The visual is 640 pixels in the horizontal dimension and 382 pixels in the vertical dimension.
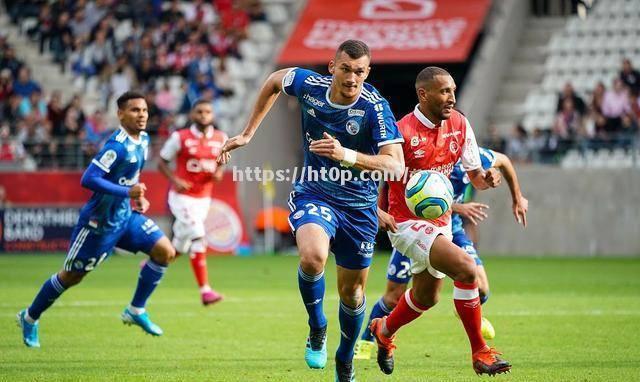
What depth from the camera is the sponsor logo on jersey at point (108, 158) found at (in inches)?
460

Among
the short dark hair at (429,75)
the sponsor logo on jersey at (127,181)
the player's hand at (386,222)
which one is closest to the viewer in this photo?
the player's hand at (386,222)

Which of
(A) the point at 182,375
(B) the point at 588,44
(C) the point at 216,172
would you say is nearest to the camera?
(A) the point at 182,375

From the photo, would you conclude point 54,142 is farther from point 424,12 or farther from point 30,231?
point 424,12

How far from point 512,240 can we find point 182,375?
17.9 meters

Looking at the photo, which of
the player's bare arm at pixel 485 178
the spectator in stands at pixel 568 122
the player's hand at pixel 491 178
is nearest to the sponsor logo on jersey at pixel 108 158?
the player's bare arm at pixel 485 178

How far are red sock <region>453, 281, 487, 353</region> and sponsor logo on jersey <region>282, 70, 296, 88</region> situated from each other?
197 centimetres

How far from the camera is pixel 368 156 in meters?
8.48

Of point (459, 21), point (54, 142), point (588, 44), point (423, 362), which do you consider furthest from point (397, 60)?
point (423, 362)

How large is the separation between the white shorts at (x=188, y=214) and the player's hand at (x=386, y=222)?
22.8 feet

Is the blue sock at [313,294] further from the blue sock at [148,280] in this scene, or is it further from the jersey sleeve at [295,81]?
the blue sock at [148,280]

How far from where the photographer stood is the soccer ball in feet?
30.6

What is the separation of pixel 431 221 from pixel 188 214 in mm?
7285

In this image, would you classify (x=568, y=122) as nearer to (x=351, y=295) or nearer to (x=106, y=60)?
(x=106, y=60)

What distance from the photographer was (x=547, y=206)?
26125 mm
